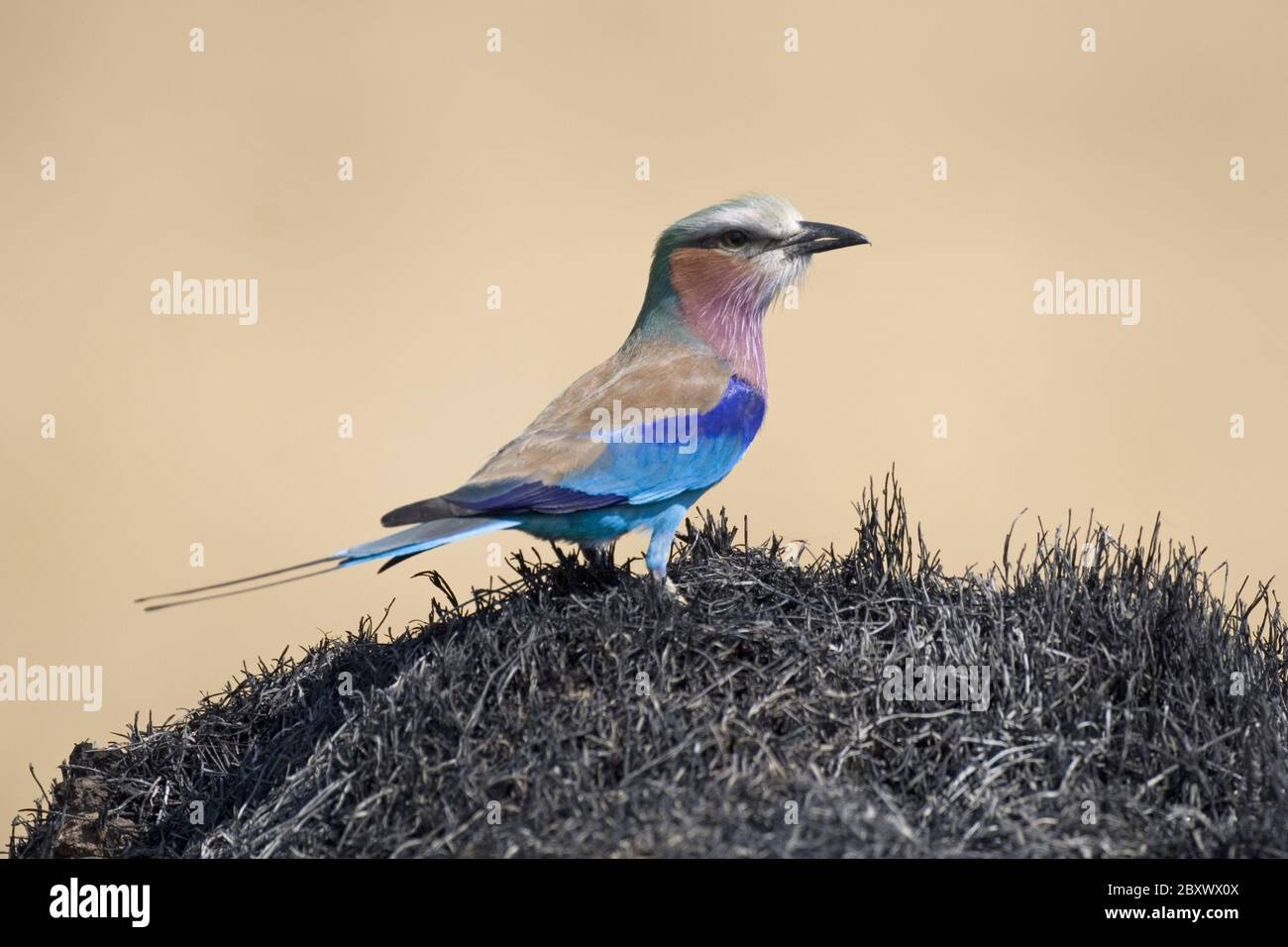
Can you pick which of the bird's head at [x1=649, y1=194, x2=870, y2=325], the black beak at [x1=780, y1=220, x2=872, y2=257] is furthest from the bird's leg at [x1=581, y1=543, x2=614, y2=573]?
the black beak at [x1=780, y1=220, x2=872, y2=257]

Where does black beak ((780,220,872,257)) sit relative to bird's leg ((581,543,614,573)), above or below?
above

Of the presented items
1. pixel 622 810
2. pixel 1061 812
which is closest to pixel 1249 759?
pixel 1061 812

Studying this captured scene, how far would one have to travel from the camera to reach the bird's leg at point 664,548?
414cm

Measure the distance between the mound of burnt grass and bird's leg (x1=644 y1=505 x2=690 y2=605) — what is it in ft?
0.26

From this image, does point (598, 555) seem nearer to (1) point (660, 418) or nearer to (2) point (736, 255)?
(1) point (660, 418)

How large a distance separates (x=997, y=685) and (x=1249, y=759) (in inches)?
24.8

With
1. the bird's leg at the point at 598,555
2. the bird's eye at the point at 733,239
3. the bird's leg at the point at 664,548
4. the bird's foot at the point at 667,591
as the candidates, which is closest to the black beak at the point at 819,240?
the bird's eye at the point at 733,239

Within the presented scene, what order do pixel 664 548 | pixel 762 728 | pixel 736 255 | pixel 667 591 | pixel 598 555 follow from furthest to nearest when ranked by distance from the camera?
pixel 736 255
pixel 598 555
pixel 664 548
pixel 667 591
pixel 762 728

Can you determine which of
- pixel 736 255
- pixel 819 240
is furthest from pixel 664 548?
pixel 819 240

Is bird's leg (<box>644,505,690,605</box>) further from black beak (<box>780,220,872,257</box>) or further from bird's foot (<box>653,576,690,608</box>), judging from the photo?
black beak (<box>780,220,872,257</box>)

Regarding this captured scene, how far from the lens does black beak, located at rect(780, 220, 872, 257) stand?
5.95 meters

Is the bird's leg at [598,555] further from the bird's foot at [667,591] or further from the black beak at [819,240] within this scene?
the black beak at [819,240]

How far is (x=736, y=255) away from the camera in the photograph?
5.87 meters

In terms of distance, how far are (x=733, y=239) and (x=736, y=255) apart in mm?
79
